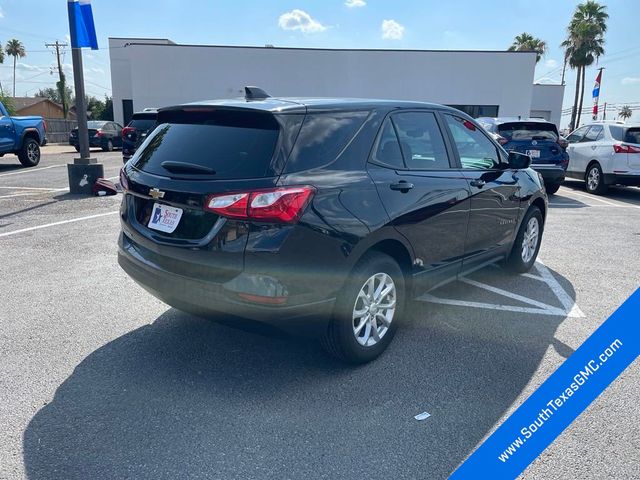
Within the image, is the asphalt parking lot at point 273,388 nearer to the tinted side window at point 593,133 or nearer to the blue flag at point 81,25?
the blue flag at point 81,25

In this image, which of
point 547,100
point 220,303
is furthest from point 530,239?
Answer: point 547,100

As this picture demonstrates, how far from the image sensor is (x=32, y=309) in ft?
14.5

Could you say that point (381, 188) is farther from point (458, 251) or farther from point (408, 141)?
point (458, 251)

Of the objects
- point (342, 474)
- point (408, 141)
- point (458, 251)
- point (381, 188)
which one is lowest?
point (342, 474)

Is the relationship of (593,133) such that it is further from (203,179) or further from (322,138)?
(203,179)

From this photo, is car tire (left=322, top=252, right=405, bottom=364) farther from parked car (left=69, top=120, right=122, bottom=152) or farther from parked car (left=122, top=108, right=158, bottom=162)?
parked car (left=69, top=120, right=122, bottom=152)

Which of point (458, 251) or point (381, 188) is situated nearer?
point (381, 188)

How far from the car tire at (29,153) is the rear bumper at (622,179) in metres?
15.8

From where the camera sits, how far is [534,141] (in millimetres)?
11109

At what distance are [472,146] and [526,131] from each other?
7.48 meters

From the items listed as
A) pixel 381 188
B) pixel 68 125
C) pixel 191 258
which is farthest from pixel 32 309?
pixel 68 125

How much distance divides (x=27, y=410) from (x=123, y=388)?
52 centimetres

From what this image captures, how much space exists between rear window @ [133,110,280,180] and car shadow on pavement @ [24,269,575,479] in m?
1.32

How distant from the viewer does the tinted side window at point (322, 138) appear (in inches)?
121
